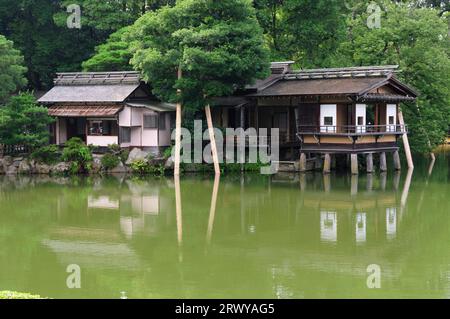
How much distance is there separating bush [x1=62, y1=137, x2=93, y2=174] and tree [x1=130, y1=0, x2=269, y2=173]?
446cm

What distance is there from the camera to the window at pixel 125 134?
3522 centimetres

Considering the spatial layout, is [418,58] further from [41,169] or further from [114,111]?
→ [41,169]

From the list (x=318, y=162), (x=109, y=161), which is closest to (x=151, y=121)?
(x=109, y=161)

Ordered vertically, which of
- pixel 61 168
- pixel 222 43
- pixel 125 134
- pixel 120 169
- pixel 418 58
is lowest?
pixel 120 169

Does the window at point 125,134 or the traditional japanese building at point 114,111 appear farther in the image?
the window at point 125,134

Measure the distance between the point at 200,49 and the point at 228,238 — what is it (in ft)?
47.6

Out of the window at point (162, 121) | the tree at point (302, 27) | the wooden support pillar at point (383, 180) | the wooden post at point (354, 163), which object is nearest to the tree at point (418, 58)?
the tree at point (302, 27)

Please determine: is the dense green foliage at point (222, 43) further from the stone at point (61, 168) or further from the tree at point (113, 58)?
the stone at point (61, 168)

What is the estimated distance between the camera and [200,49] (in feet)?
102

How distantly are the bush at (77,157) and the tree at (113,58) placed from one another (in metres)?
6.74

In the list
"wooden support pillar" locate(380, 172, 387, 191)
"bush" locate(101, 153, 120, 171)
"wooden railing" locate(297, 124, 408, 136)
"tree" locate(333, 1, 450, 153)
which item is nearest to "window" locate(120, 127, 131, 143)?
"bush" locate(101, 153, 120, 171)

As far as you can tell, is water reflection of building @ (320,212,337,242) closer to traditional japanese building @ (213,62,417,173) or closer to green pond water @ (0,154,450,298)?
green pond water @ (0,154,450,298)

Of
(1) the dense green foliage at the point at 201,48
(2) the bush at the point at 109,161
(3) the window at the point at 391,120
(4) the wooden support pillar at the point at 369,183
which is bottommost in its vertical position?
(4) the wooden support pillar at the point at 369,183
